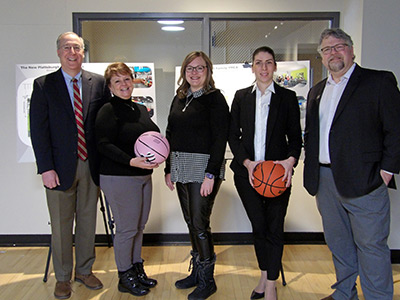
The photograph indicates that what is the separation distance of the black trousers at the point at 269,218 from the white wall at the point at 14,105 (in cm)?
130

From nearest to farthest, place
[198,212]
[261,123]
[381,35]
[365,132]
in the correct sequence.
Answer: [365,132] < [261,123] < [198,212] < [381,35]

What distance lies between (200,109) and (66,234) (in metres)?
1.40

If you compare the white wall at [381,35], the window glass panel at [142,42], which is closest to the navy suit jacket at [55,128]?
the window glass panel at [142,42]

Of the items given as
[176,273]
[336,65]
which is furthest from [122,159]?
[336,65]

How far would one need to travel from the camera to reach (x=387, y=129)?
210cm

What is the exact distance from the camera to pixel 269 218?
2410 millimetres

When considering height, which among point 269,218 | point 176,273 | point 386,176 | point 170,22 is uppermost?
point 170,22

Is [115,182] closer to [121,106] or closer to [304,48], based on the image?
[121,106]

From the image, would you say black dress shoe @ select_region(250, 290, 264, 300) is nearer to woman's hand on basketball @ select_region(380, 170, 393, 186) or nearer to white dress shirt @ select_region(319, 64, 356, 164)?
white dress shirt @ select_region(319, 64, 356, 164)

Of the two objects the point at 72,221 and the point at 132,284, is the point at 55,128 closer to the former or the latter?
the point at 72,221

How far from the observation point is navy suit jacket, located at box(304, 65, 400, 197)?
2.10 meters

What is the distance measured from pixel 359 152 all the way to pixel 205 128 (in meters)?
0.99

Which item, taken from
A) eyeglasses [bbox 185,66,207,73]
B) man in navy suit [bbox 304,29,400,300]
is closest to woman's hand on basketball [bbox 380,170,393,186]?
man in navy suit [bbox 304,29,400,300]

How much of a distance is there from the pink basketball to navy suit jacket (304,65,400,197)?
1.10 meters
